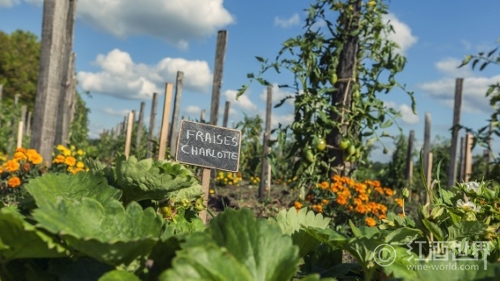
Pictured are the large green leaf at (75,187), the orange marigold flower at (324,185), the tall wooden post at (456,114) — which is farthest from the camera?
the tall wooden post at (456,114)

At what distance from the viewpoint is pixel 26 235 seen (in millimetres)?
637

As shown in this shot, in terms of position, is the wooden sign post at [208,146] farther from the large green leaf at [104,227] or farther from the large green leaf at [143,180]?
the large green leaf at [104,227]

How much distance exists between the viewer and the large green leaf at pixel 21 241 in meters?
0.62

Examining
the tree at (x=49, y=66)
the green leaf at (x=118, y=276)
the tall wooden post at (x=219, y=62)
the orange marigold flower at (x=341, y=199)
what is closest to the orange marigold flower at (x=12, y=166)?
the tree at (x=49, y=66)

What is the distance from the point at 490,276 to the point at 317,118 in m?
4.63

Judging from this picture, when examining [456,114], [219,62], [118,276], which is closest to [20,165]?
[219,62]

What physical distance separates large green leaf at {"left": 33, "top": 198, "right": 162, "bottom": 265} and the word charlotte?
1900 mm

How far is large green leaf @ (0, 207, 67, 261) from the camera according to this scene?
62cm

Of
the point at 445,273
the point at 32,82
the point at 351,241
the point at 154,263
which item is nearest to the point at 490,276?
the point at 445,273

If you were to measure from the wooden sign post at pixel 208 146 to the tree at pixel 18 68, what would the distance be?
31875 millimetres

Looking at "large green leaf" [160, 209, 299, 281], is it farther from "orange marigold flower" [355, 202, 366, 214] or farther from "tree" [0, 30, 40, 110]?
"tree" [0, 30, 40, 110]

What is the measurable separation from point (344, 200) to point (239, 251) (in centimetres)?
432

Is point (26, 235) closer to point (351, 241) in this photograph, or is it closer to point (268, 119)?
point (351, 241)

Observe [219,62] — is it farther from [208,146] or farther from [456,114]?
[456,114]
